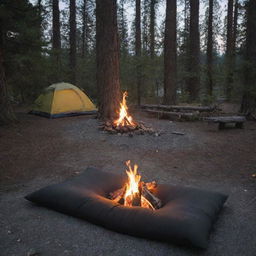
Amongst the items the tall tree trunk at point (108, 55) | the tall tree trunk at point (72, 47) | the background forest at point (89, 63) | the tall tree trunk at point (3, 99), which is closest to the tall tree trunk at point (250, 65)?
the background forest at point (89, 63)

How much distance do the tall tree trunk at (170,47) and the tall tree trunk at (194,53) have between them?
276 cm

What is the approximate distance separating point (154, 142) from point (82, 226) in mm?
4546

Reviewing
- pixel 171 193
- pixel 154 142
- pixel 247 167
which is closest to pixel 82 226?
pixel 171 193

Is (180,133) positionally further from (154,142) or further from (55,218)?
(55,218)

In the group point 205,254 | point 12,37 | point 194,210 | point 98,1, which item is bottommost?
point 205,254

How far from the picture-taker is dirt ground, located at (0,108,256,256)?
274cm

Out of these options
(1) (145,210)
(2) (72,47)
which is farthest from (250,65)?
(2) (72,47)

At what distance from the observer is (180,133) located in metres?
8.16

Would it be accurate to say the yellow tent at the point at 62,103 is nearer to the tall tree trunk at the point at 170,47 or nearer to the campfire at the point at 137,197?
the tall tree trunk at the point at 170,47

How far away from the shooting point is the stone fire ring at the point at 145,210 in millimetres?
2721

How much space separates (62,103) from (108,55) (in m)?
3.65

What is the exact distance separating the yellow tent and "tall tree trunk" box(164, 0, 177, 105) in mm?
4049

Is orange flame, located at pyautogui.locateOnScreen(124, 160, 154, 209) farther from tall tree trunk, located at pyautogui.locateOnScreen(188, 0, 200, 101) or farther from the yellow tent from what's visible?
tall tree trunk, located at pyautogui.locateOnScreen(188, 0, 200, 101)

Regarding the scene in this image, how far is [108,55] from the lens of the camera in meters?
9.59
